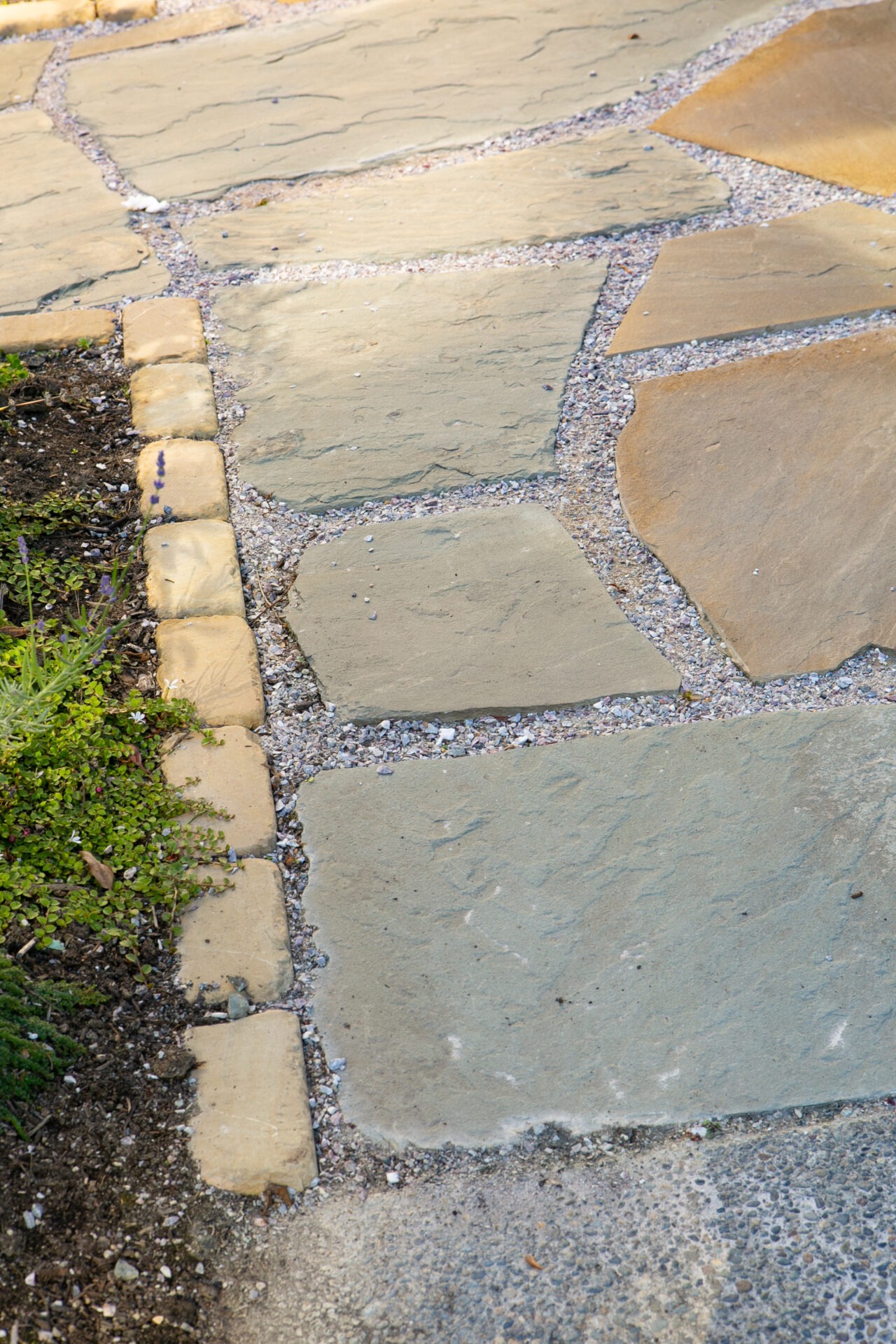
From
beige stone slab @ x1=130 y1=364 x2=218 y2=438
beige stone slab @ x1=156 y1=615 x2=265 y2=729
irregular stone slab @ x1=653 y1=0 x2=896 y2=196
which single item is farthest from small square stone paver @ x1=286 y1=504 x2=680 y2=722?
irregular stone slab @ x1=653 y1=0 x2=896 y2=196

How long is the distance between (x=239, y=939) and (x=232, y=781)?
1.04ft

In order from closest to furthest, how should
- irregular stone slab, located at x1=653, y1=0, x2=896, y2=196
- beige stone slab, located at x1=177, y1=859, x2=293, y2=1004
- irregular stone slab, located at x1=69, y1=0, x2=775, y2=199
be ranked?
beige stone slab, located at x1=177, y1=859, x2=293, y2=1004 < irregular stone slab, located at x1=653, y1=0, x2=896, y2=196 < irregular stone slab, located at x1=69, y1=0, x2=775, y2=199

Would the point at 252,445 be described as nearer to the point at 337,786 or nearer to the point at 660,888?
the point at 337,786

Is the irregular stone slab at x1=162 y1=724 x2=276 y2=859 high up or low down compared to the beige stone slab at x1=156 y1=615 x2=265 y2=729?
down

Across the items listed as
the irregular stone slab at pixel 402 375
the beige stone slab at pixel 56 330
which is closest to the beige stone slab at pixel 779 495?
the irregular stone slab at pixel 402 375

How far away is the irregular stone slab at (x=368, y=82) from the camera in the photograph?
378 cm

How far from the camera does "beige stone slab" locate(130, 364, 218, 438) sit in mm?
2711

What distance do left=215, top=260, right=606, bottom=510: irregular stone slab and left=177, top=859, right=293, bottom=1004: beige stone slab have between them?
102 centimetres

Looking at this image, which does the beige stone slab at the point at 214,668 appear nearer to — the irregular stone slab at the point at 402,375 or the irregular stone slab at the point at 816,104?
the irregular stone slab at the point at 402,375

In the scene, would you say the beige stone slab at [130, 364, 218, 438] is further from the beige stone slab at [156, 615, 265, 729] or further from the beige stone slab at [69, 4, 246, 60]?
the beige stone slab at [69, 4, 246, 60]

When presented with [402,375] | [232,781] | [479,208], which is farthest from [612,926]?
[479,208]

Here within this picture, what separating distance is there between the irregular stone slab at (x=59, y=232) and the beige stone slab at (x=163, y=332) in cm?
13

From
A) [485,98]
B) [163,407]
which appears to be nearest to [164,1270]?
[163,407]

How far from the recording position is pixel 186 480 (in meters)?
2.56
